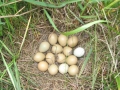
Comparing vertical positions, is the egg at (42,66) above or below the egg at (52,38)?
below

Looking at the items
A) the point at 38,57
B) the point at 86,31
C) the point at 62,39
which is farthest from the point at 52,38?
the point at 86,31

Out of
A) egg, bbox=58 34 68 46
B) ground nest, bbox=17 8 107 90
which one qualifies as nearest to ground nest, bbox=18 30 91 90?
ground nest, bbox=17 8 107 90

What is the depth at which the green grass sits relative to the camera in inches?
75.4

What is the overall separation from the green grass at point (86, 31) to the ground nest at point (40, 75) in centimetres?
4

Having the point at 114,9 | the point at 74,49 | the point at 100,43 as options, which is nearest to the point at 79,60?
the point at 74,49

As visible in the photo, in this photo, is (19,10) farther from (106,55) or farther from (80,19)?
(106,55)

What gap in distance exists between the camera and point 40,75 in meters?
2.16

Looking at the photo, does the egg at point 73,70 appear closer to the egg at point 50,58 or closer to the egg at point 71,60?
the egg at point 71,60

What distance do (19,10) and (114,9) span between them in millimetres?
692

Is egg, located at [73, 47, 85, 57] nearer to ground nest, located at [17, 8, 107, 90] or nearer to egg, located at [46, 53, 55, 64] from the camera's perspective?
ground nest, located at [17, 8, 107, 90]

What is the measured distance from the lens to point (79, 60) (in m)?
2.21

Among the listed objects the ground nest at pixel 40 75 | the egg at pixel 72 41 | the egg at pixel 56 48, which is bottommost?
the ground nest at pixel 40 75

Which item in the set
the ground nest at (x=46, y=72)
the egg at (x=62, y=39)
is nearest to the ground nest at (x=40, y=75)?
the ground nest at (x=46, y=72)

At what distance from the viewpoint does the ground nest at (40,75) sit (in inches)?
81.8
